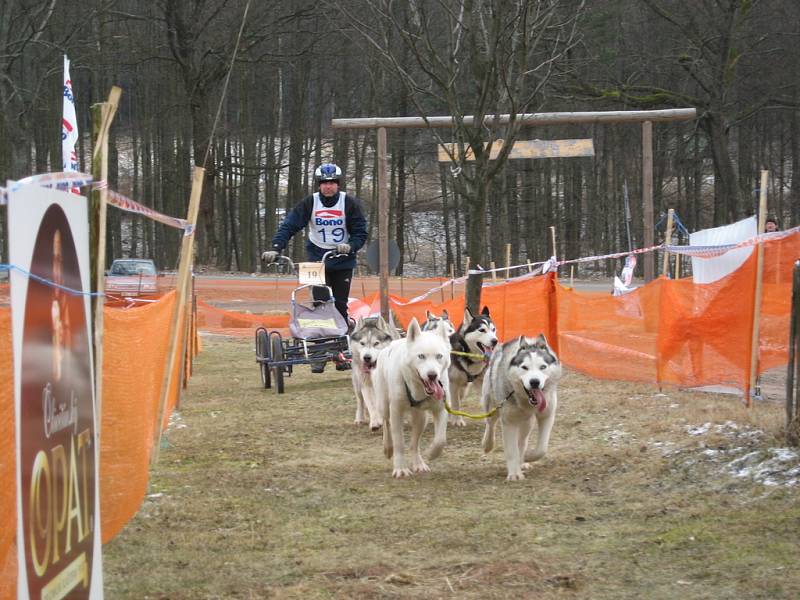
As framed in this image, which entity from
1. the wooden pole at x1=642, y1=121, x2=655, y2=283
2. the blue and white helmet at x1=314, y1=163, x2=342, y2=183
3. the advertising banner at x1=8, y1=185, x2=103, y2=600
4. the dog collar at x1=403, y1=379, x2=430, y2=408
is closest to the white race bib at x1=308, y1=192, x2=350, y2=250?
the blue and white helmet at x1=314, y1=163, x2=342, y2=183

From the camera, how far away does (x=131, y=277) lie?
31250mm

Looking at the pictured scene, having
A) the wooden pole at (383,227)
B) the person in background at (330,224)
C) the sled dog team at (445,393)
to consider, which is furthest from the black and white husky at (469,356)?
the wooden pole at (383,227)

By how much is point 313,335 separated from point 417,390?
4740 mm

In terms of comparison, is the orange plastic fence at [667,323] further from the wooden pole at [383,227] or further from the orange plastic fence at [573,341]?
the wooden pole at [383,227]

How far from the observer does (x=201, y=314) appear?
2588 cm

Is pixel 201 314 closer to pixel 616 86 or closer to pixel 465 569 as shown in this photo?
pixel 616 86

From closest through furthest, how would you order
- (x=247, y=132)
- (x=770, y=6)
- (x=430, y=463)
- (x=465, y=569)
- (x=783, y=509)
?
(x=465, y=569) → (x=783, y=509) → (x=430, y=463) → (x=770, y=6) → (x=247, y=132)

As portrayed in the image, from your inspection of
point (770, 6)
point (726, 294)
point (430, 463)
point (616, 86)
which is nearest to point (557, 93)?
point (616, 86)

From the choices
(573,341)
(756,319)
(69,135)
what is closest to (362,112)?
(573,341)

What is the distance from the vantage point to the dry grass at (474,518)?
4453 millimetres

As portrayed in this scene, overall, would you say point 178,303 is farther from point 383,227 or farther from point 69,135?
point 383,227

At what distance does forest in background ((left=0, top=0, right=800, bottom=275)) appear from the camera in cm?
2983

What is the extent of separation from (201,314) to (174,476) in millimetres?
19260

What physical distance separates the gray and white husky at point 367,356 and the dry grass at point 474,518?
0.34 metres
